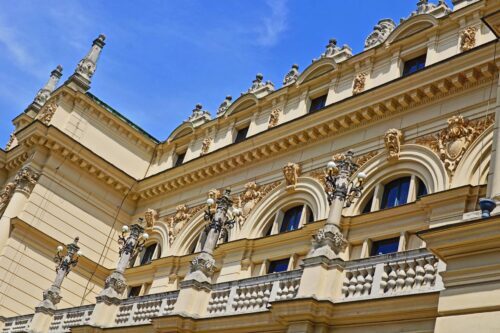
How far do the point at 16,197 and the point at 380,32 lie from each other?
55.2 feet

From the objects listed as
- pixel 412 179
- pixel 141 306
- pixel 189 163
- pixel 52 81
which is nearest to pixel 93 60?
pixel 52 81

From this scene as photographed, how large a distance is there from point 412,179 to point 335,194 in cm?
437

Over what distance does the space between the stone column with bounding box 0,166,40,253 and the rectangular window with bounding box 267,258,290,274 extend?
11.8 metres

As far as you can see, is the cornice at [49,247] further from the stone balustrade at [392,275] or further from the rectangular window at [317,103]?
the stone balustrade at [392,275]

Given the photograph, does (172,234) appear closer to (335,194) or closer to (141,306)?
(141,306)

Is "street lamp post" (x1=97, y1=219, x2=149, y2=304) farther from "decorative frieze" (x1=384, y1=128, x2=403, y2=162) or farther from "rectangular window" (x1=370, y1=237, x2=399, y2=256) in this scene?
"decorative frieze" (x1=384, y1=128, x2=403, y2=162)

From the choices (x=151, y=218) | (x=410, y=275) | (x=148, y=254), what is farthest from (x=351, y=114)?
(x=148, y=254)

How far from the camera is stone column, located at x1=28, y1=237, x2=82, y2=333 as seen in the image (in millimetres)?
22922

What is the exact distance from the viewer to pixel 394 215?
18781 mm

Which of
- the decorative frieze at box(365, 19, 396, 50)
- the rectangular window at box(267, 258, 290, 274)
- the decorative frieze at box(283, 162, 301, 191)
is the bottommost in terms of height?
the rectangular window at box(267, 258, 290, 274)

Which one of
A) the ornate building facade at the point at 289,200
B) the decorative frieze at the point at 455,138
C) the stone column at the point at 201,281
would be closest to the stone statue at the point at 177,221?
the ornate building facade at the point at 289,200

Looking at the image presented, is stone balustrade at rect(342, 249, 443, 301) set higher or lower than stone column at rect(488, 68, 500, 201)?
lower

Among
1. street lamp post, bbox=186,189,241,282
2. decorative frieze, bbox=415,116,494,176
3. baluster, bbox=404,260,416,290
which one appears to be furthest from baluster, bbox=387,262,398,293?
street lamp post, bbox=186,189,241,282

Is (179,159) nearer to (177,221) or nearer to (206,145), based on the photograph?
(206,145)
